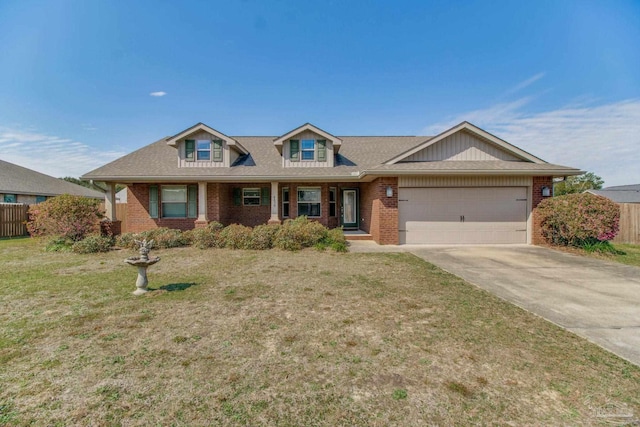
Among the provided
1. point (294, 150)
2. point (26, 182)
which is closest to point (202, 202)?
point (294, 150)

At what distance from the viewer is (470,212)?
11156 millimetres

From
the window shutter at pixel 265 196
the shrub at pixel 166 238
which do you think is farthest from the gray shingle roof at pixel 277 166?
the shrub at pixel 166 238

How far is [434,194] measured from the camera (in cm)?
1117

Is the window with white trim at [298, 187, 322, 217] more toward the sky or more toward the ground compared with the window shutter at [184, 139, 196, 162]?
more toward the ground

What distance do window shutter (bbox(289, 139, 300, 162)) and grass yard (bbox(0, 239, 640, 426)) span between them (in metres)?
9.07

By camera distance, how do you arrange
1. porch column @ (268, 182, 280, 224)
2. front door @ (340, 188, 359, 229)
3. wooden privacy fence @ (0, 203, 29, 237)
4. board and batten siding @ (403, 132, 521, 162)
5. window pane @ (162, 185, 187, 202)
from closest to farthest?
board and batten siding @ (403, 132, 521, 162)
porch column @ (268, 182, 280, 224)
window pane @ (162, 185, 187, 202)
wooden privacy fence @ (0, 203, 29, 237)
front door @ (340, 188, 359, 229)

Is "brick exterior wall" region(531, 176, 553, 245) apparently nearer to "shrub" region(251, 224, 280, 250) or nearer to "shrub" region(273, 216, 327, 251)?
"shrub" region(273, 216, 327, 251)

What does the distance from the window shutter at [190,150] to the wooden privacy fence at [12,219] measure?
9.23 m

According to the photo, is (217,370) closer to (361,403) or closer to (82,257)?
(361,403)

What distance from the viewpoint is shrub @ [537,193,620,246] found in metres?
8.92

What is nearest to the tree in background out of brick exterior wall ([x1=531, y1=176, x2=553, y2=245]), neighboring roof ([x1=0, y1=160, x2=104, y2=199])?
brick exterior wall ([x1=531, y1=176, x2=553, y2=245])

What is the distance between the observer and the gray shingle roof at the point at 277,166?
420 inches

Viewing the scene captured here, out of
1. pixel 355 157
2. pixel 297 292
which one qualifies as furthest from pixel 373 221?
pixel 297 292

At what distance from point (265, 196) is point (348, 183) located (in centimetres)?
446
